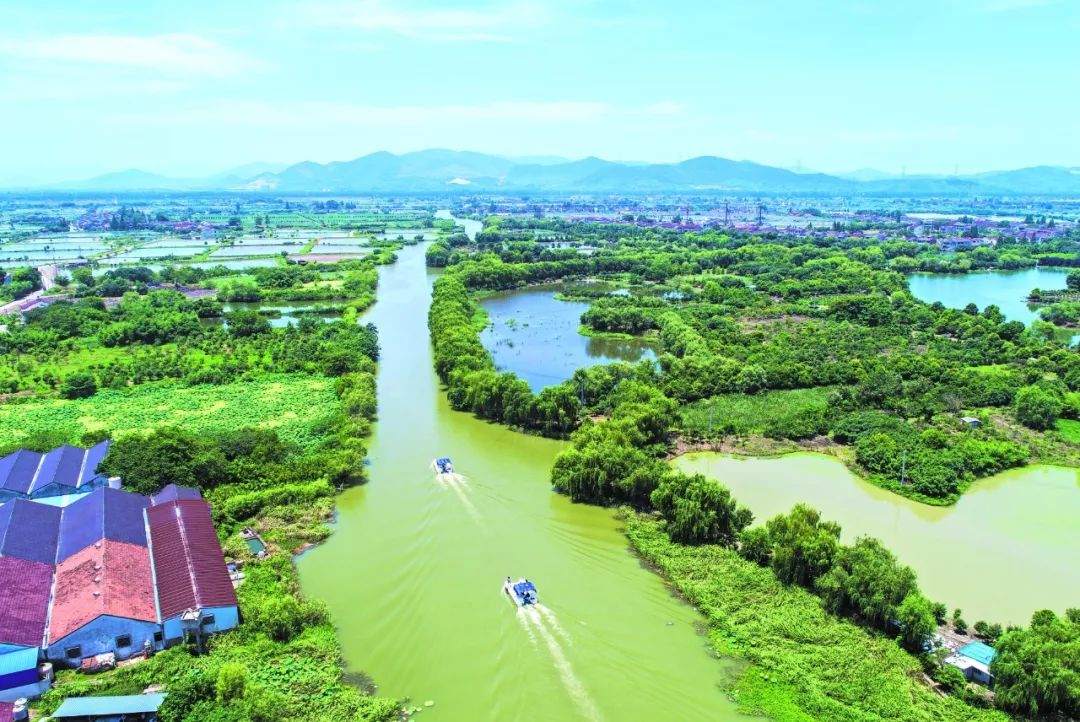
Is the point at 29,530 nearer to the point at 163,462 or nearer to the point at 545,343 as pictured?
the point at 163,462

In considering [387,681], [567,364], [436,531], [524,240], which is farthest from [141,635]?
[524,240]

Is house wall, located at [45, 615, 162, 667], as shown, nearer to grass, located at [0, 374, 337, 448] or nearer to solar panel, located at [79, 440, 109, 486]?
solar panel, located at [79, 440, 109, 486]

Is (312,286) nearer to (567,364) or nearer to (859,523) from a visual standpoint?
(567,364)

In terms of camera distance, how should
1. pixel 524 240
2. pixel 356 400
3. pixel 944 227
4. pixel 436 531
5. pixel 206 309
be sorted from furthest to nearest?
1. pixel 944 227
2. pixel 524 240
3. pixel 206 309
4. pixel 356 400
5. pixel 436 531

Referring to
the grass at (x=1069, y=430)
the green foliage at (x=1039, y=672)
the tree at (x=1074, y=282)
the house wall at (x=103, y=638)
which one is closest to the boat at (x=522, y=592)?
the house wall at (x=103, y=638)

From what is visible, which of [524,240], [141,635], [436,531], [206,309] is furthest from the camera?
[524,240]

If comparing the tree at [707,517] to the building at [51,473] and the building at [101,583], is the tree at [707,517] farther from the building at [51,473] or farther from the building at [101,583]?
the building at [51,473]

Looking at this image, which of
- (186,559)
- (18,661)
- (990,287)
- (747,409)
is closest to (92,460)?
(186,559)
